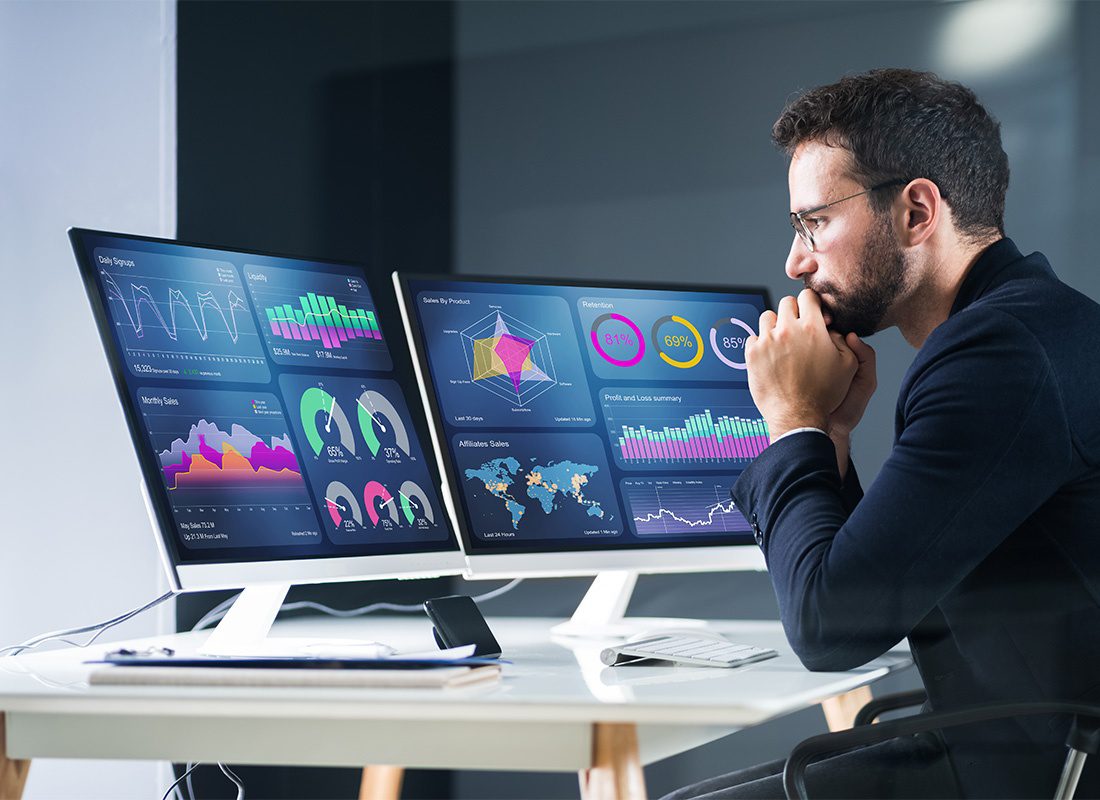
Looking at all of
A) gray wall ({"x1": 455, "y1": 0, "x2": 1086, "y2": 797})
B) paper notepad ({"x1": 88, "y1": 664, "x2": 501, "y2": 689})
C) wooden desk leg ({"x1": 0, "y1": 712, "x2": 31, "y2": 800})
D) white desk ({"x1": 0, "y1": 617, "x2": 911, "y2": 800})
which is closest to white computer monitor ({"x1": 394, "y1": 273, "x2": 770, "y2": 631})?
gray wall ({"x1": 455, "y1": 0, "x2": 1086, "y2": 797})

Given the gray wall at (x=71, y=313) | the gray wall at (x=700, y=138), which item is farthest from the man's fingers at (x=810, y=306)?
the gray wall at (x=71, y=313)

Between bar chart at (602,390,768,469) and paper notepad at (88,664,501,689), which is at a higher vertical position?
bar chart at (602,390,768,469)

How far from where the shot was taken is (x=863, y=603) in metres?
1.29

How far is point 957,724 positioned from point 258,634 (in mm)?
860

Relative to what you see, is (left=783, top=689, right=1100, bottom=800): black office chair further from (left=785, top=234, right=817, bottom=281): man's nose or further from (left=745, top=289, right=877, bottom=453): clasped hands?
(left=785, top=234, right=817, bottom=281): man's nose

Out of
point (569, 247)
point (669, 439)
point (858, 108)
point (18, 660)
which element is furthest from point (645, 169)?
point (18, 660)

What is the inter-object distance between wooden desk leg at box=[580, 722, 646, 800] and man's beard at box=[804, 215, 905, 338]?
738 mm

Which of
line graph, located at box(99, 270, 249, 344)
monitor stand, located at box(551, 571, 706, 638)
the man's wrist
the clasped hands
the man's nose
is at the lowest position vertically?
monitor stand, located at box(551, 571, 706, 638)

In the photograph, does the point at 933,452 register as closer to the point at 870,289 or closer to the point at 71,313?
the point at 870,289

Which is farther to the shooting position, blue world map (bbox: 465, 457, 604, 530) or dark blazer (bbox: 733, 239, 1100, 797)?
blue world map (bbox: 465, 457, 604, 530)

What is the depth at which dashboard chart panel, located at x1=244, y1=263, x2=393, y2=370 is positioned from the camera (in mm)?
1698

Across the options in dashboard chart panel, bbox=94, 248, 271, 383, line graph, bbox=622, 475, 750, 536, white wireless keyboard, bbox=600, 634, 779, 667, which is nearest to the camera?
white wireless keyboard, bbox=600, 634, 779, 667

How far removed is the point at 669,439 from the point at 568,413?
176 millimetres

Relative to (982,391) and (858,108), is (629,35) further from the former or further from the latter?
(982,391)
